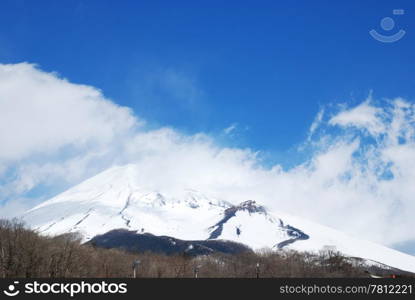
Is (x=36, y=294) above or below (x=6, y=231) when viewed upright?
below

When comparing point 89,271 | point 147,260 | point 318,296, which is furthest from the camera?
point 147,260

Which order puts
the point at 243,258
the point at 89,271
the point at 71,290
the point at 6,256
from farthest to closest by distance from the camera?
1. the point at 243,258
2. the point at 89,271
3. the point at 6,256
4. the point at 71,290

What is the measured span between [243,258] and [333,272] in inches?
1600

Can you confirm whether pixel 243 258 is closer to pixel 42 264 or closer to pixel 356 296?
pixel 42 264

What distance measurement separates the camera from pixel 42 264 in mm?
71188

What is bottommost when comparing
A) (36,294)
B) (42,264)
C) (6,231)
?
(36,294)

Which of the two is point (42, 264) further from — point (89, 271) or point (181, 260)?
point (181, 260)

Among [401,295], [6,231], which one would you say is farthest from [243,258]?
[401,295]

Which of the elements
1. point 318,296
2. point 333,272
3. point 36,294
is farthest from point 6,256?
point 333,272

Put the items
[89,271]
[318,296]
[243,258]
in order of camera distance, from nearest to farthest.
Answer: [318,296] < [89,271] < [243,258]

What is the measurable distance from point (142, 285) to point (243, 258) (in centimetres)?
14236

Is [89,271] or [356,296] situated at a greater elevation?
[89,271]

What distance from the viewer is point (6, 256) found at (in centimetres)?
7006

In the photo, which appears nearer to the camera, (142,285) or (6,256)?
(142,285)
